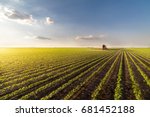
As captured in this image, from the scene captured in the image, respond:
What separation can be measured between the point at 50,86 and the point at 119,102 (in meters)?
5.35

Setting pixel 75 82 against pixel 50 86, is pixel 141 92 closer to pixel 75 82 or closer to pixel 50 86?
pixel 75 82

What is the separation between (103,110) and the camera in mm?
7555

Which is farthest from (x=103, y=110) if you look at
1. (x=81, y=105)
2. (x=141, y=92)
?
(x=141, y=92)

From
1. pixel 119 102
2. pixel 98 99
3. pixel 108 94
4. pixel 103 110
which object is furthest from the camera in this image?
pixel 108 94

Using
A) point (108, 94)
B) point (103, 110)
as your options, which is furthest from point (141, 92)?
point (103, 110)

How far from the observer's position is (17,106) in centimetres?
800

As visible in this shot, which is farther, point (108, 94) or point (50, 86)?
point (50, 86)

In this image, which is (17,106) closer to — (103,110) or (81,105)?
(81,105)

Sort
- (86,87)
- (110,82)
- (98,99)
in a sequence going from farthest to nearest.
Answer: (110,82) → (86,87) → (98,99)

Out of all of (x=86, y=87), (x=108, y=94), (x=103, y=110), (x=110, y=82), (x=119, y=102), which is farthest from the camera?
(x=110, y=82)

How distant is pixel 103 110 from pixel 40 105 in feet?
10.9

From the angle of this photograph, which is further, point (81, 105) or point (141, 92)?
point (141, 92)

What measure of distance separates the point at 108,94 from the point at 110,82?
293cm

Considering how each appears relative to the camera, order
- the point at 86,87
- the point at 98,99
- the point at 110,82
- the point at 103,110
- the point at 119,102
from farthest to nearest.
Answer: the point at 110,82 < the point at 86,87 < the point at 98,99 < the point at 119,102 < the point at 103,110
